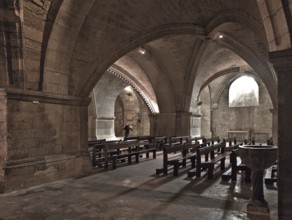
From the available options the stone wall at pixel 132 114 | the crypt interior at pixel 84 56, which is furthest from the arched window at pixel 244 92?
the crypt interior at pixel 84 56

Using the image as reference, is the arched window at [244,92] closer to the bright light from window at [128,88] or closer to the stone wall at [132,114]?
the stone wall at [132,114]

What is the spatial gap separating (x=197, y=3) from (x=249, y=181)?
5059mm

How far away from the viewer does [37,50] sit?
5305mm

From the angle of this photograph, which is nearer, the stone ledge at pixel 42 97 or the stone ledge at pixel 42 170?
the stone ledge at pixel 42 170

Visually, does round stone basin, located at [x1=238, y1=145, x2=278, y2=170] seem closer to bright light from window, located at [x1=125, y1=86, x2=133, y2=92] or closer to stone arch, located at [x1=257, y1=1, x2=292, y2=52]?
stone arch, located at [x1=257, y1=1, x2=292, y2=52]

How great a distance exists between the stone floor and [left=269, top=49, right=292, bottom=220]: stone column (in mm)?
422

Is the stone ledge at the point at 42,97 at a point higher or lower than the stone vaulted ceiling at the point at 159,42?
lower

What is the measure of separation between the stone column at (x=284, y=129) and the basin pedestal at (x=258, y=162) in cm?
23

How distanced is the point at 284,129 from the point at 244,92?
647 inches

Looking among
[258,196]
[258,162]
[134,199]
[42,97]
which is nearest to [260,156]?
[258,162]

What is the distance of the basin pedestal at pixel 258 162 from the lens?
10.7ft

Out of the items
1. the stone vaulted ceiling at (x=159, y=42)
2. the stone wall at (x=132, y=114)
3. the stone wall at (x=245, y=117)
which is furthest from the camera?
the stone wall at (x=132, y=114)

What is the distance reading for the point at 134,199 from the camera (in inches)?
162

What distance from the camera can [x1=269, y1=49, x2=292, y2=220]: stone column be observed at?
2.97 meters
